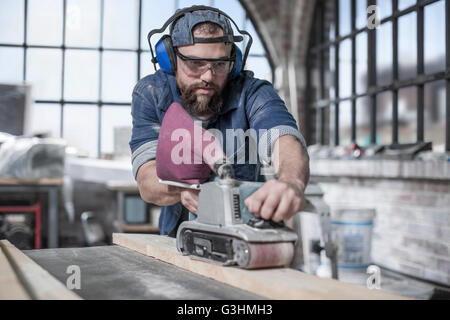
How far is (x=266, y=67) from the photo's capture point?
6.74 m

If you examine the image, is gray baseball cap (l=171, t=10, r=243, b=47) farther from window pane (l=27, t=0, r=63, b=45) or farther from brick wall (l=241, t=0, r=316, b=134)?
window pane (l=27, t=0, r=63, b=45)

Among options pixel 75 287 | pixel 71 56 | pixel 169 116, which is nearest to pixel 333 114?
pixel 71 56

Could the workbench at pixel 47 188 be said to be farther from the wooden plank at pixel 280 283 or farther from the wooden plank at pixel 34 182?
the wooden plank at pixel 280 283

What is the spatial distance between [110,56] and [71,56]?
0.47 metres

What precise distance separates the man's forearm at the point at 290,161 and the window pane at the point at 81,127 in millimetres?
4866

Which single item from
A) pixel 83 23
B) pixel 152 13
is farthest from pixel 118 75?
pixel 152 13

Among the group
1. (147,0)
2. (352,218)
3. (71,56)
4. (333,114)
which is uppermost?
(147,0)

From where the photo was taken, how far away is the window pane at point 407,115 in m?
4.25

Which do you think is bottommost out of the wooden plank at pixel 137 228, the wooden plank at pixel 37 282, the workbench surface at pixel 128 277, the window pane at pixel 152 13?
the wooden plank at pixel 137 228

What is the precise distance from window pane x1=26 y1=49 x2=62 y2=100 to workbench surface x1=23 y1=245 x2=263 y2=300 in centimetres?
475

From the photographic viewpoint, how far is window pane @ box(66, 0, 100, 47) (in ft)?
20.1

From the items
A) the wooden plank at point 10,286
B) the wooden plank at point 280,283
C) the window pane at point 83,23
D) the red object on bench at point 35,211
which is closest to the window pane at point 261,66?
the window pane at point 83,23

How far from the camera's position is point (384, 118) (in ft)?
15.4

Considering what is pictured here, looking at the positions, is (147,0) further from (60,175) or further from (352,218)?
(352,218)
